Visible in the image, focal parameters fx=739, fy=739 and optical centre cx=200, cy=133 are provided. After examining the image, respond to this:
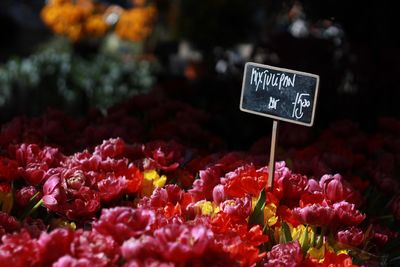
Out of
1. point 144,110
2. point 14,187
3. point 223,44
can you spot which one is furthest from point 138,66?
point 14,187

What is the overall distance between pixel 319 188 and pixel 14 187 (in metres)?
0.91

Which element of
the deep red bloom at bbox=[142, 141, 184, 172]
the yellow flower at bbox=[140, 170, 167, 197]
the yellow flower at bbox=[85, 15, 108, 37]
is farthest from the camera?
the yellow flower at bbox=[85, 15, 108, 37]

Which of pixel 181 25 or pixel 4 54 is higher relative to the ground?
pixel 181 25

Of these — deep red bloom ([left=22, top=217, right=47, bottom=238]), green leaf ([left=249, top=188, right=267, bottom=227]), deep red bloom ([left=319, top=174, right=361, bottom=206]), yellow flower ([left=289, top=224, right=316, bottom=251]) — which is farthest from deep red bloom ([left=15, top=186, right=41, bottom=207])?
deep red bloom ([left=319, top=174, right=361, bottom=206])

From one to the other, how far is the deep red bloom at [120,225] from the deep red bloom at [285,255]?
1.13 feet

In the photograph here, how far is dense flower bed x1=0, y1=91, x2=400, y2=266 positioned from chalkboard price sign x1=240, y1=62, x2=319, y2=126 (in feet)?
0.58

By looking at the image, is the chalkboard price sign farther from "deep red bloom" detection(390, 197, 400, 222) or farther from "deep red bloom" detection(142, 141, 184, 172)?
"deep red bloom" detection(390, 197, 400, 222)

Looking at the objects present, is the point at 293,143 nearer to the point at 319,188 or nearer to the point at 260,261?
the point at 319,188

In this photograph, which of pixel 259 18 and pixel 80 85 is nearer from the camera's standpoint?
pixel 80 85

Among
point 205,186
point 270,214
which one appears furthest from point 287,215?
point 205,186

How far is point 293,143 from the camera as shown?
3219 mm

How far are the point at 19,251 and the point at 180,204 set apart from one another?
647 millimetres

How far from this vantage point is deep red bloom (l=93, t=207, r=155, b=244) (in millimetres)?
1582

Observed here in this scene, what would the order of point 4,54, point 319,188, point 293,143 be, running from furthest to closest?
point 4,54 < point 293,143 < point 319,188
